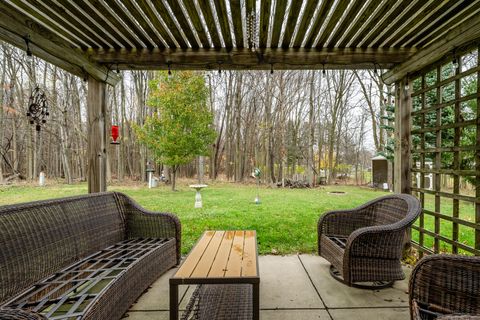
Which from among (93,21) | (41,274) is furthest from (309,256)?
(93,21)

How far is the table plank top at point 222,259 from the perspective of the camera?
1621 millimetres

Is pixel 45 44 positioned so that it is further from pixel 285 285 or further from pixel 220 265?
pixel 285 285

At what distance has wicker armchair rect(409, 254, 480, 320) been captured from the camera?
1.47 m

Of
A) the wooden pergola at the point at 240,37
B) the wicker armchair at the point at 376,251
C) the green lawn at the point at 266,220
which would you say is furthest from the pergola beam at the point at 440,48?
the green lawn at the point at 266,220

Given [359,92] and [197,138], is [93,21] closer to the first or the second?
[197,138]

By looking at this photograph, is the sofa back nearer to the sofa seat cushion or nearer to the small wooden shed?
the sofa seat cushion

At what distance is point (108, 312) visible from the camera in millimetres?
1580

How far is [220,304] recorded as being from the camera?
77.8 inches

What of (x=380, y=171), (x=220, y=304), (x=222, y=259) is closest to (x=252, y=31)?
(x=222, y=259)

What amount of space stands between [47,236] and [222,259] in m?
1.24

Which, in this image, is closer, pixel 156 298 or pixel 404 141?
pixel 156 298

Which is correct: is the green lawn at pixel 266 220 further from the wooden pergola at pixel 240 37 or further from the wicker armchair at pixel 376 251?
the wooden pergola at pixel 240 37

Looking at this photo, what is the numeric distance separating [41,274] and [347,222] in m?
2.79

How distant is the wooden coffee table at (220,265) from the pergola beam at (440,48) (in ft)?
8.49
